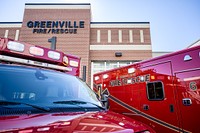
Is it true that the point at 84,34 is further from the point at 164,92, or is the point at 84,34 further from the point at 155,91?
the point at 164,92

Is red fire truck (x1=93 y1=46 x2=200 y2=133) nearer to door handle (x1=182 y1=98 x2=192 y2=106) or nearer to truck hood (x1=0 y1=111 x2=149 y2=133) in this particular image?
door handle (x1=182 y1=98 x2=192 y2=106)

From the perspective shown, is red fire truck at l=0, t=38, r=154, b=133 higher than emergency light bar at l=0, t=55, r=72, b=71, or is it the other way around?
emergency light bar at l=0, t=55, r=72, b=71

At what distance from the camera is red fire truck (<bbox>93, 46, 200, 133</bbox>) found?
378cm

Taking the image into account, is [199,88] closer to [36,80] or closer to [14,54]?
[36,80]

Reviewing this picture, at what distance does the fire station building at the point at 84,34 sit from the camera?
1673 centimetres

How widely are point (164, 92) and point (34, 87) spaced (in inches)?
139

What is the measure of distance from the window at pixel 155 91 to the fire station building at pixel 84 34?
11641 mm

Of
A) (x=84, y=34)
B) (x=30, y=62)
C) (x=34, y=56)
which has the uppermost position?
(x=84, y=34)

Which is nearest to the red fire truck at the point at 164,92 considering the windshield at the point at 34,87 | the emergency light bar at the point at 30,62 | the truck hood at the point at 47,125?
the windshield at the point at 34,87

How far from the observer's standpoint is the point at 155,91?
15.0ft

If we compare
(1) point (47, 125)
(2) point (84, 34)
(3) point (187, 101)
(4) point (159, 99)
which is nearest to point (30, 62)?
(1) point (47, 125)

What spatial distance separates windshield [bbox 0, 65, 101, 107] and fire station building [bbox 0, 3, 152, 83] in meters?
13.7

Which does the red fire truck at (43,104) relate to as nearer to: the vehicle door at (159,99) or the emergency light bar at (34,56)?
the emergency light bar at (34,56)

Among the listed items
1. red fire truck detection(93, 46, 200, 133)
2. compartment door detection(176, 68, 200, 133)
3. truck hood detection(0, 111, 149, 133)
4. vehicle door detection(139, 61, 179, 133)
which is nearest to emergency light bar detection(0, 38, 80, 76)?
red fire truck detection(93, 46, 200, 133)
